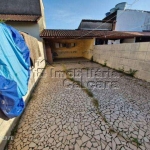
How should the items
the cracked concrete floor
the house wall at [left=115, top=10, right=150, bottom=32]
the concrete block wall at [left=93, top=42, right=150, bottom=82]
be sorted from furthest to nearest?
1. the house wall at [left=115, top=10, right=150, bottom=32]
2. the concrete block wall at [left=93, top=42, right=150, bottom=82]
3. the cracked concrete floor

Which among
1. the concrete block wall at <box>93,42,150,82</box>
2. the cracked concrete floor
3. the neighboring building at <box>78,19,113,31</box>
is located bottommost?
the cracked concrete floor

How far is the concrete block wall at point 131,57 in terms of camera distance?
3.69m

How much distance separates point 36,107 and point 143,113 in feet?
8.45

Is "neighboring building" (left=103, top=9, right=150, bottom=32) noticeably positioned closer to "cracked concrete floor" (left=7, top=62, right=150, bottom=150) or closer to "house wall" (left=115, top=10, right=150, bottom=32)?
"house wall" (left=115, top=10, right=150, bottom=32)

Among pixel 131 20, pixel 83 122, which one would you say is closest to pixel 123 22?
pixel 131 20

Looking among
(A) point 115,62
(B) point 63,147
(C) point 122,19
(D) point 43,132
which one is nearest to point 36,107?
(D) point 43,132

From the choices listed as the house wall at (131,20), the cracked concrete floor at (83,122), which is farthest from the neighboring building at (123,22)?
the cracked concrete floor at (83,122)

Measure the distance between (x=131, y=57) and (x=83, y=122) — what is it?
382 centimetres

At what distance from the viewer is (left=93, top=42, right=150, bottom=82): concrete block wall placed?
145 inches

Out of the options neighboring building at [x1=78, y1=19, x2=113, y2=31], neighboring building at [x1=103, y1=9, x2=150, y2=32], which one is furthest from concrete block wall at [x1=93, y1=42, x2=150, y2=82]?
neighboring building at [x1=103, y1=9, x2=150, y2=32]

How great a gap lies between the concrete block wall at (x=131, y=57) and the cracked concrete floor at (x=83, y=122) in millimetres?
1029

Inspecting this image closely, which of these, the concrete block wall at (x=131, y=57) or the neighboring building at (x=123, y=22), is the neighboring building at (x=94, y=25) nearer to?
the neighboring building at (x=123, y=22)

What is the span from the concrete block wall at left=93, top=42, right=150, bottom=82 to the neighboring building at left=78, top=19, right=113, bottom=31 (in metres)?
7.37

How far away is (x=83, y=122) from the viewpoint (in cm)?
199
